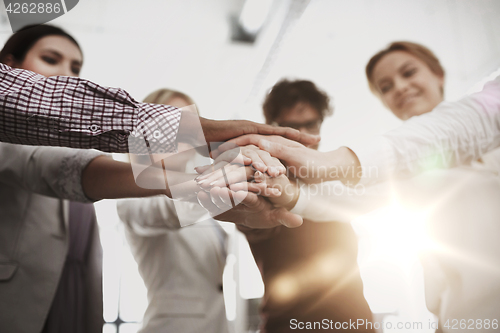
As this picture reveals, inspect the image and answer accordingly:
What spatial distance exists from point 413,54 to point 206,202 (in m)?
1.00

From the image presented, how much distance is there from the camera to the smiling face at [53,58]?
0.75m

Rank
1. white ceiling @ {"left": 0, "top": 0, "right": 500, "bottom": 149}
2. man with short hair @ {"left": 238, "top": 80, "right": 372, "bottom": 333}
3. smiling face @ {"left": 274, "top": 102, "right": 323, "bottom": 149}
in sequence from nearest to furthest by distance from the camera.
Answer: man with short hair @ {"left": 238, "top": 80, "right": 372, "bottom": 333}
smiling face @ {"left": 274, "top": 102, "right": 323, "bottom": 149}
white ceiling @ {"left": 0, "top": 0, "right": 500, "bottom": 149}

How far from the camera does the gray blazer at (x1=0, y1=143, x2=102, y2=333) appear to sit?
610 mm

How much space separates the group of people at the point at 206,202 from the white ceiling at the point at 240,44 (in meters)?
0.42

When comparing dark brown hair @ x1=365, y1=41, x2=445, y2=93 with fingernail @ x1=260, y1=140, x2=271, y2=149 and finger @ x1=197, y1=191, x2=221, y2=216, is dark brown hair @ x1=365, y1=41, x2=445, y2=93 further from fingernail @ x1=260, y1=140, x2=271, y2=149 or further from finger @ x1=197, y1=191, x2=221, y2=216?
finger @ x1=197, y1=191, x2=221, y2=216

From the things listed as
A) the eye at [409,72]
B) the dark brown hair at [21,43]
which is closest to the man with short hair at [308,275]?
the eye at [409,72]

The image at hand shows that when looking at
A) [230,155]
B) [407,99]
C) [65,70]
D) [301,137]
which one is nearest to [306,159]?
[301,137]

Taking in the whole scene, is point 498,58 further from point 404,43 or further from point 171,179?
point 171,179

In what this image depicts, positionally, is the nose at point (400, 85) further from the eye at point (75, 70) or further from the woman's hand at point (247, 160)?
the eye at point (75, 70)

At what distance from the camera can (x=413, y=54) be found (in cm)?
104

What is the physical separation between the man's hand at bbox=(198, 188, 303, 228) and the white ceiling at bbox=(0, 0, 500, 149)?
628 mm

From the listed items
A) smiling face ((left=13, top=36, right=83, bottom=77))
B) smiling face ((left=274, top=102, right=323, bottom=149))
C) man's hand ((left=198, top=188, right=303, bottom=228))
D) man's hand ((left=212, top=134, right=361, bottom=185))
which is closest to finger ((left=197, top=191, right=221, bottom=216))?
man's hand ((left=198, top=188, right=303, bottom=228))

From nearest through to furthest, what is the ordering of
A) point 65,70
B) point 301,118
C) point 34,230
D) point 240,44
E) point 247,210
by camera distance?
point 247,210, point 34,230, point 65,70, point 301,118, point 240,44

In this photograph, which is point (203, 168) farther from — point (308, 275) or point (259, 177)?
point (308, 275)
